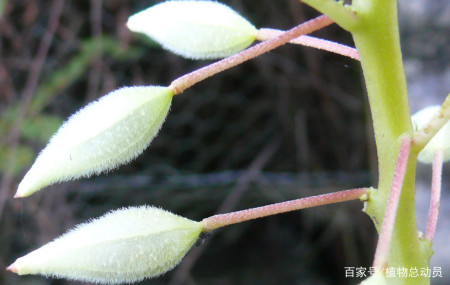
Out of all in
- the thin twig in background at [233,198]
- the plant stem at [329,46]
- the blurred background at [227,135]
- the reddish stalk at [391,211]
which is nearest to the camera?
the reddish stalk at [391,211]

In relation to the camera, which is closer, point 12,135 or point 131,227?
point 131,227

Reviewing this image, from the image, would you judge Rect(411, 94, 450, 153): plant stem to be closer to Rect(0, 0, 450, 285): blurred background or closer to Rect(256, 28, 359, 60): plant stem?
Rect(256, 28, 359, 60): plant stem

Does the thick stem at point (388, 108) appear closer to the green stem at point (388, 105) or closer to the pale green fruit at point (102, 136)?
the green stem at point (388, 105)

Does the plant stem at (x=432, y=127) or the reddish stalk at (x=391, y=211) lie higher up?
the plant stem at (x=432, y=127)

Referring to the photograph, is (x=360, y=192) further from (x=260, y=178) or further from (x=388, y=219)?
(x=260, y=178)

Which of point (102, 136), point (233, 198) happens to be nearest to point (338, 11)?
point (102, 136)

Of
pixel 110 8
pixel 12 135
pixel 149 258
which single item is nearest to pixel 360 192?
pixel 149 258

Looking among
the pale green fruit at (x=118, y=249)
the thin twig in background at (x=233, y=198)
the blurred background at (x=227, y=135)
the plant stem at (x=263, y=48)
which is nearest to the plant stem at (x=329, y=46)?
the plant stem at (x=263, y=48)
